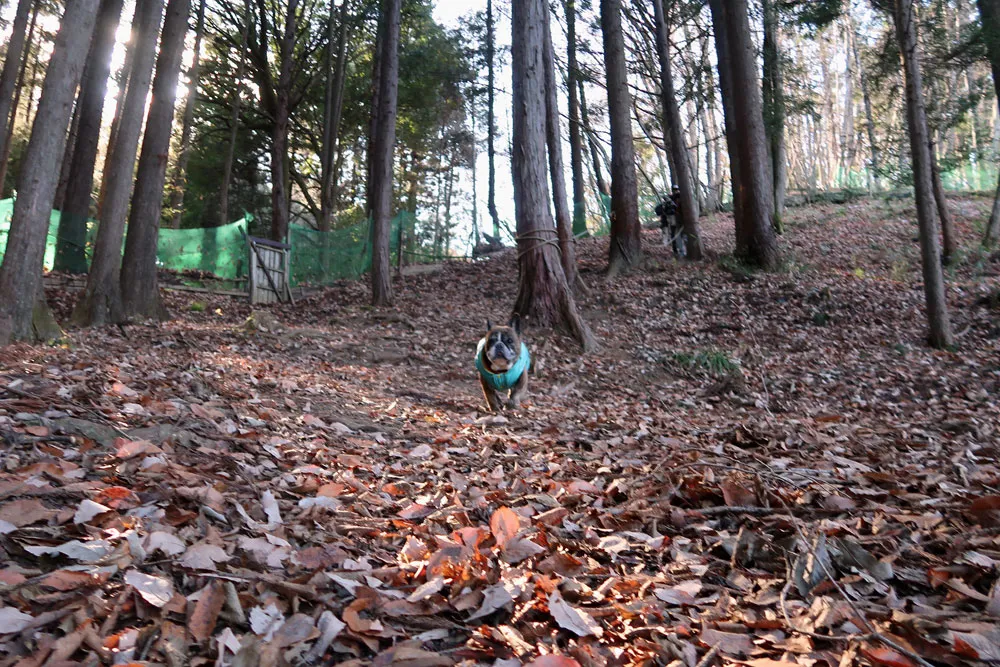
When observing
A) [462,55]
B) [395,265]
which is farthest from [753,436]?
[462,55]

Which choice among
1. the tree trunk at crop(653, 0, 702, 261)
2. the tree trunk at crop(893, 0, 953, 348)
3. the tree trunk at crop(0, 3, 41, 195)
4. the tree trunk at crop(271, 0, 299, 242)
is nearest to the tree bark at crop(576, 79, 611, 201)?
the tree trunk at crop(653, 0, 702, 261)

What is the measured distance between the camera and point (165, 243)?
16578mm

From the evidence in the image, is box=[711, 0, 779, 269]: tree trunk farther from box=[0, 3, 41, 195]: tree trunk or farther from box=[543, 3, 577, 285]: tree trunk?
box=[0, 3, 41, 195]: tree trunk

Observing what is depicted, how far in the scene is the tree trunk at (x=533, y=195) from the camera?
9453mm

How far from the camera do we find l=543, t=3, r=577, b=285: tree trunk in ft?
36.4

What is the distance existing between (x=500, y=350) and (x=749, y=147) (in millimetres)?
8582

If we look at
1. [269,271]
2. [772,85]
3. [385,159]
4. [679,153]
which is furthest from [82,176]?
[772,85]

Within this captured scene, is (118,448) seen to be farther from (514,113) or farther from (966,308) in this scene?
(966,308)

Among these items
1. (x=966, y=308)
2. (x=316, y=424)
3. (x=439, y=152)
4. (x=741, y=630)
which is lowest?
(x=741, y=630)

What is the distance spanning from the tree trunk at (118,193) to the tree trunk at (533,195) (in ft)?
18.2

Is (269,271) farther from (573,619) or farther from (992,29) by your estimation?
(992,29)

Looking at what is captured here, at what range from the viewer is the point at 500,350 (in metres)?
6.15

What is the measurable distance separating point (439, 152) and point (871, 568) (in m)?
32.3

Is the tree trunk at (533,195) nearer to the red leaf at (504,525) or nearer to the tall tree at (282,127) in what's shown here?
the red leaf at (504,525)
